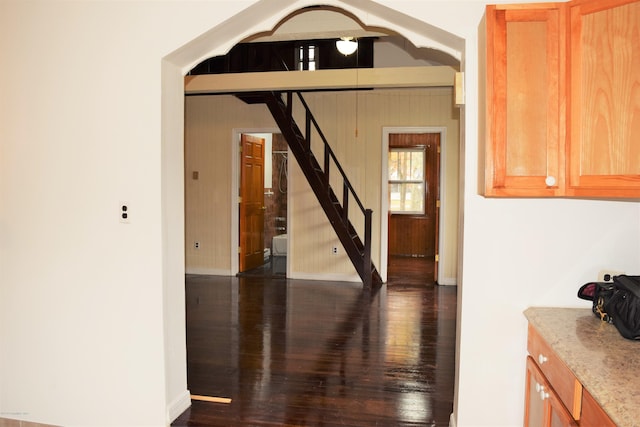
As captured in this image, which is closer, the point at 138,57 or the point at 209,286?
the point at 138,57

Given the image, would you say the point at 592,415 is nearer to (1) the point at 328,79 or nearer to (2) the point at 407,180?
(1) the point at 328,79

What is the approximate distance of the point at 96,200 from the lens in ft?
8.54

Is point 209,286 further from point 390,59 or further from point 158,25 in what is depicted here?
point 158,25

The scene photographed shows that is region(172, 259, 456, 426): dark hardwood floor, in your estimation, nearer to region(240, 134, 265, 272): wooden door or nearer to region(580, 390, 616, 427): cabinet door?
region(240, 134, 265, 272): wooden door

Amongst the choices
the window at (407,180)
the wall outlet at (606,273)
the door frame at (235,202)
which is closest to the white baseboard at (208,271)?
the door frame at (235,202)

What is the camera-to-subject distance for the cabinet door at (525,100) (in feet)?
5.92

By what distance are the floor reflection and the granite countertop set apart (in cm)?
115

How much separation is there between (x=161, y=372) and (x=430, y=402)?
168cm

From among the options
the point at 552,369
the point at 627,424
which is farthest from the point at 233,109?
the point at 627,424

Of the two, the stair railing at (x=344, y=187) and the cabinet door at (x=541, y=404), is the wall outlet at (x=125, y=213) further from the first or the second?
the stair railing at (x=344, y=187)

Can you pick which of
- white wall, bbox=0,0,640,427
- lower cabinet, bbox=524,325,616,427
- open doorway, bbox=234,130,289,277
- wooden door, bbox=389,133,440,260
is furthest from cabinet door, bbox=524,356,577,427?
wooden door, bbox=389,133,440,260

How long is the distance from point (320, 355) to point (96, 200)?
7.20 feet

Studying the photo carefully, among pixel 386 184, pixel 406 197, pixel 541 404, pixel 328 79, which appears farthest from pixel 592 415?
pixel 406 197

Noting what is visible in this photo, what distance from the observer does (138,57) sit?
2525mm
